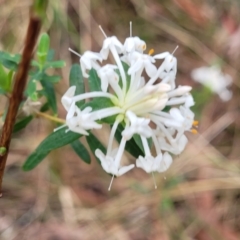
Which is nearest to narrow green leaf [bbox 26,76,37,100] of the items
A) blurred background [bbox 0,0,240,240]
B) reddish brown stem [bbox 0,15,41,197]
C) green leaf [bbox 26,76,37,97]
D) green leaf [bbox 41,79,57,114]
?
green leaf [bbox 26,76,37,97]

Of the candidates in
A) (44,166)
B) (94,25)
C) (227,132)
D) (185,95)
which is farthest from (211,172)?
(185,95)

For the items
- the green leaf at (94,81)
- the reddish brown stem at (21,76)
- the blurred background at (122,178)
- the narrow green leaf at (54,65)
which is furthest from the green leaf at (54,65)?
the blurred background at (122,178)

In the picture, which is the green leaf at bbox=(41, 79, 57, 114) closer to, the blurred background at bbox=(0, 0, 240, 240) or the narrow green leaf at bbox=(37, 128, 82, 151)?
the narrow green leaf at bbox=(37, 128, 82, 151)

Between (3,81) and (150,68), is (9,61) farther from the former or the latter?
(150,68)

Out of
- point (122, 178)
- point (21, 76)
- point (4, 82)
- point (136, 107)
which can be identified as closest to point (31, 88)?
point (4, 82)

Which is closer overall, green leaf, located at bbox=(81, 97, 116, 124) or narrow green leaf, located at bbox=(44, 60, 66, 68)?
green leaf, located at bbox=(81, 97, 116, 124)

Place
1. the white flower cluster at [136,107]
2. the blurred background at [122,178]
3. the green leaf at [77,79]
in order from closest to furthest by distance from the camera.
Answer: the white flower cluster at [136,107], the green leaf at [77,79], the blurred background at [122,178]

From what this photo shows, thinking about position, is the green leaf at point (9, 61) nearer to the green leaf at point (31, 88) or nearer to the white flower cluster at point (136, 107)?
the green leaf at point (31, 88)

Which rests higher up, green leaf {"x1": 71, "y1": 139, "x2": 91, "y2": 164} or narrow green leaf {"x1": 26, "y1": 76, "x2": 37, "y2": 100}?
narrow green leaf {"x1": 26, "y1": 76, "x2": 37, "y2": 100}
